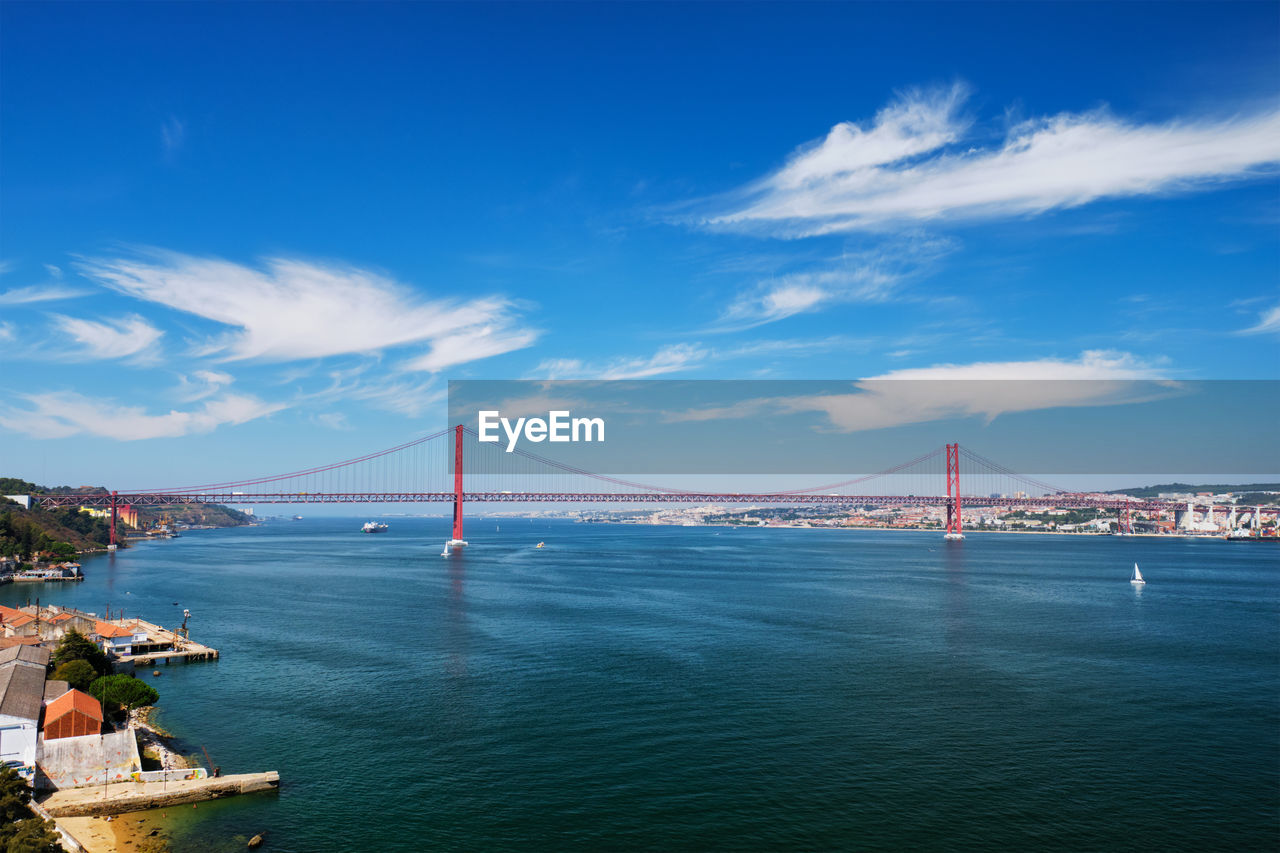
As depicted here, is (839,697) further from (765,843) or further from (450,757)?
(450,757)

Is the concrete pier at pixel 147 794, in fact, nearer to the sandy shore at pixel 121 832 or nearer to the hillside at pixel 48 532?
the sandy shore at pixel 121 832

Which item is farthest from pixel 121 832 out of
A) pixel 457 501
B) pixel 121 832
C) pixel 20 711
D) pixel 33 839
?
pixel 457 501

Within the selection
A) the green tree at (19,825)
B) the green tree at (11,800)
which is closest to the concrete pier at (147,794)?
the green tree at (19,825)

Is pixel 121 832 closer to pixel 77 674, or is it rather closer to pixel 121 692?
pixel 121 692

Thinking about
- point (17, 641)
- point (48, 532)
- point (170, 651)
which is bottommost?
point (170, 651)

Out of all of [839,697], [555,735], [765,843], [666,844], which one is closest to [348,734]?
[555,735]

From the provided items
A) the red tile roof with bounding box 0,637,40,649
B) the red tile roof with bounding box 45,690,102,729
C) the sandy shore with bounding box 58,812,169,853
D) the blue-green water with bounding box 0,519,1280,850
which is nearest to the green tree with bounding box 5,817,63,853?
the sandy shore with bounding box 58,812,169,853

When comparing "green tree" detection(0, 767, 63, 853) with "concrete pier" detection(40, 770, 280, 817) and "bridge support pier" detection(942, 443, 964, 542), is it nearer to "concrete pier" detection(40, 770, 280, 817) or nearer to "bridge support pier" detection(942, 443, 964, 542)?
"concrete pier" detection(40, 770, 280, 817)
